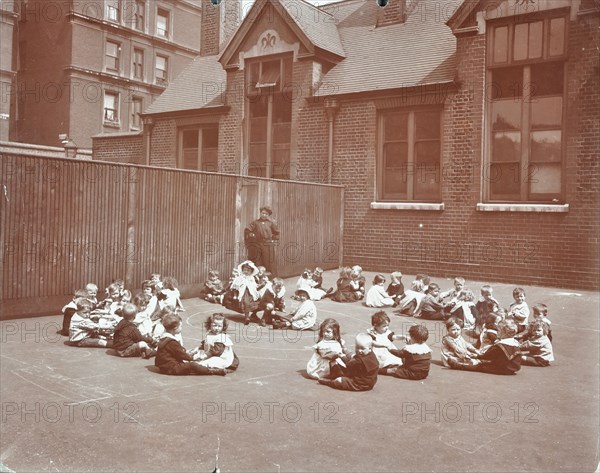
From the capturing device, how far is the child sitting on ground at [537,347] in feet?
21.9

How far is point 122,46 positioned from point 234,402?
8126mm

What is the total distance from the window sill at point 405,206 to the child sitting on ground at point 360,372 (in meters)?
8.89

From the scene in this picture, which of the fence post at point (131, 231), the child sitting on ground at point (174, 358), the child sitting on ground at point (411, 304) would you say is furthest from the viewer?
the fence post at point (131, 231)

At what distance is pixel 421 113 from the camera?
1490cm

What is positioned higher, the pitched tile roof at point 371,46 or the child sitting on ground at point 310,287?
the pitched tile roof at point 371,46

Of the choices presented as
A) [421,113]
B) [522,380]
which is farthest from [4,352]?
[421,113]

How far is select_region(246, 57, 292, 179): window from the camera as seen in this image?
17625 mm

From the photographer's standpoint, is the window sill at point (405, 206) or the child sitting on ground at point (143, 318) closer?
the child sitting on ground at point (143, 318)

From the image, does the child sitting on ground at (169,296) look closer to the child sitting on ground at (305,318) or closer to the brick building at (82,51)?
the child sitting on ground at (305,318)

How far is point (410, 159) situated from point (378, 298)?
220 inches

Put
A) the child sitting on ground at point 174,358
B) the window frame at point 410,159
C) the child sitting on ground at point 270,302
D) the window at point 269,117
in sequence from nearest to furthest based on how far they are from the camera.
Result: 1. the child sitting on ground at point 174,358
2. the child sitting on ground at point 270,302
3. the window frame at point 410,159
4. the window at point 269,117

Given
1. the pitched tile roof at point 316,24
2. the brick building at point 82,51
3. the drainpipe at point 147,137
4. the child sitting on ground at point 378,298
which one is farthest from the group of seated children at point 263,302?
the drainpipe at point 147,137

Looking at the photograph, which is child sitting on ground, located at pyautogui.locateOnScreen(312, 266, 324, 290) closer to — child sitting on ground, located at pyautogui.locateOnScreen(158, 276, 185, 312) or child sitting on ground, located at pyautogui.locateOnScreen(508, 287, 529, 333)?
child sitting on ground, located at pyautogui.locateOnScreen(158, 276, 185, 312)

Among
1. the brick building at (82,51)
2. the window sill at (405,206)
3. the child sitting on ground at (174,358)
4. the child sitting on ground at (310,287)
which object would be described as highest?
the brick building at (82,51)
